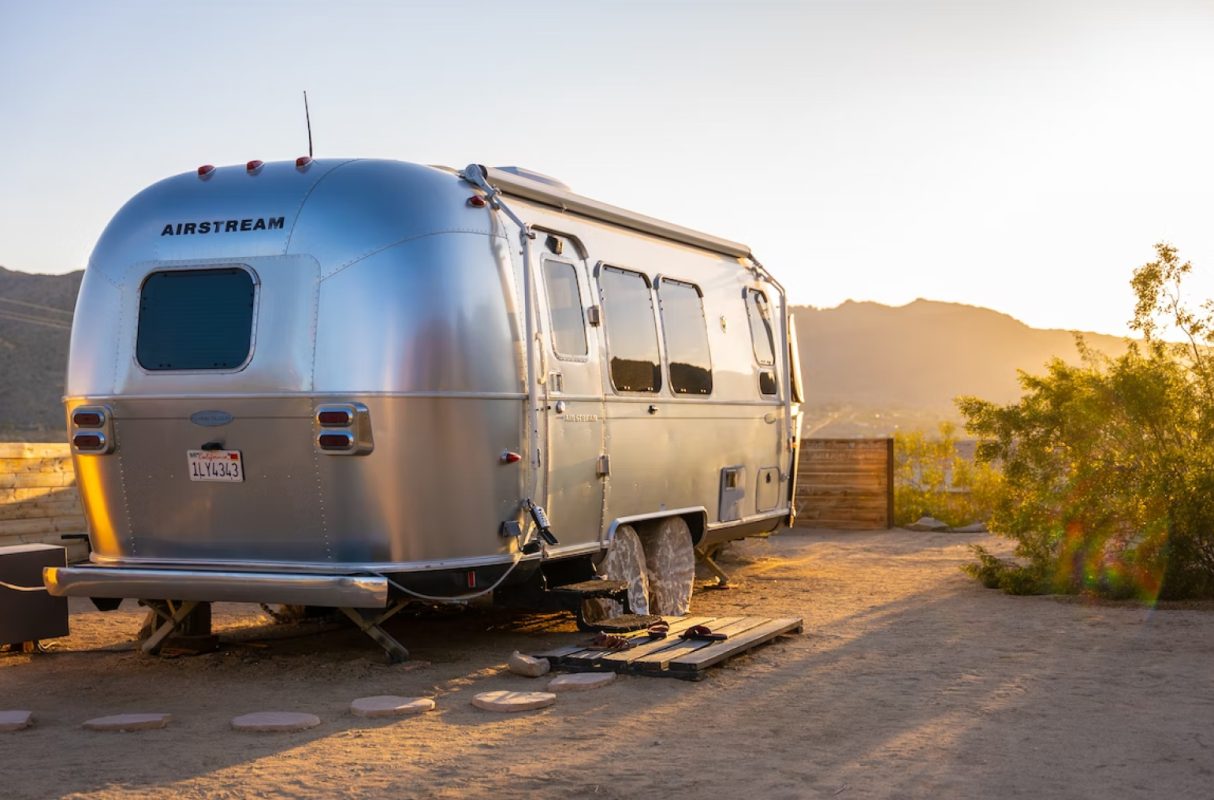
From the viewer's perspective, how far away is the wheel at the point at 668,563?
10.6 m

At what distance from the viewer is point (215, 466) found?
312 inches

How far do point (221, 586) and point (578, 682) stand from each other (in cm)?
215

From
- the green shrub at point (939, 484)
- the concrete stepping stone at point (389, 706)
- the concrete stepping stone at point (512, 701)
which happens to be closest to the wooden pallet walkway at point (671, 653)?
the concrete stepping stone at point (512, 701)

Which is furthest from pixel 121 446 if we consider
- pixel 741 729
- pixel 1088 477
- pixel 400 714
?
pixel 1088 477

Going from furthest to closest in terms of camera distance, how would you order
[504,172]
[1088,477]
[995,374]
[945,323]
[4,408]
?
1. [945,323]
2. [995,374]
3. [4,408]
4. [1088,477]
5. [504,172]

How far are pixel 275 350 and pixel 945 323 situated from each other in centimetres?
11906

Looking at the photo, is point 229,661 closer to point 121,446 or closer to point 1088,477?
point 121,446

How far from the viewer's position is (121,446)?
26.8ft

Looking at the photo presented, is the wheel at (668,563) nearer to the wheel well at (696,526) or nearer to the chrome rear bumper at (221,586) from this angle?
the wheel well at (696,526)

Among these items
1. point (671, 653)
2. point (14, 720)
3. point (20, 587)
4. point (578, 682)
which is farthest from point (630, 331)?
point (14, 720)

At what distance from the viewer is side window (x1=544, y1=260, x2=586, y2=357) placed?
893cm

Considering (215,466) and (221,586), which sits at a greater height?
(215,466)

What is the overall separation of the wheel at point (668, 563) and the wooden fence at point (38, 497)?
5.65 meters

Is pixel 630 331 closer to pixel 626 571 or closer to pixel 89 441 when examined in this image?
pixel 626 571
